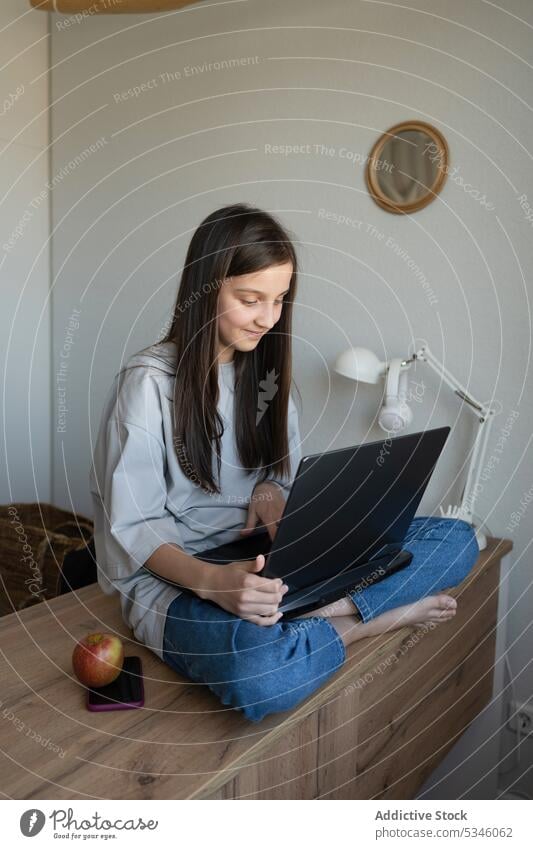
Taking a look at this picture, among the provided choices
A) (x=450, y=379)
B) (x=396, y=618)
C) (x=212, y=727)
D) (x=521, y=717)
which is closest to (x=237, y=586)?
(x=212, y=727)

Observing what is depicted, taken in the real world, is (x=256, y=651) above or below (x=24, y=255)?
below

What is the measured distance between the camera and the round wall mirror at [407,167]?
5.56 feet

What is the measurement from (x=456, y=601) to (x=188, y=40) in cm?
158

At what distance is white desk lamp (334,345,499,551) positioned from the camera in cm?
160

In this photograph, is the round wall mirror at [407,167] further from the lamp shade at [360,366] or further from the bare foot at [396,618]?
the bare foot at [396,618]

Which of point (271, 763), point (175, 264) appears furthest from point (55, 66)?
point (271, 763)

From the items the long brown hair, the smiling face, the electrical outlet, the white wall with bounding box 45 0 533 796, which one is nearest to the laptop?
the long brown hair

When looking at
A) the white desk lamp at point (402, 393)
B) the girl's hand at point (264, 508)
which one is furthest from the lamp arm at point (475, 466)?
the girl's hand at point (264, 508)

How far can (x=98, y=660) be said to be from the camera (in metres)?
0.98

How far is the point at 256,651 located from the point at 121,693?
190 mm

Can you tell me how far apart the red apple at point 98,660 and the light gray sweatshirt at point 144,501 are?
0.12 meters

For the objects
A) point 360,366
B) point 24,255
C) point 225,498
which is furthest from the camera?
point 24,255

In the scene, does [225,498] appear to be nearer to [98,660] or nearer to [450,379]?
[98,660]

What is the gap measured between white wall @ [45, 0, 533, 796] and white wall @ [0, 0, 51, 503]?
0.06 meters
